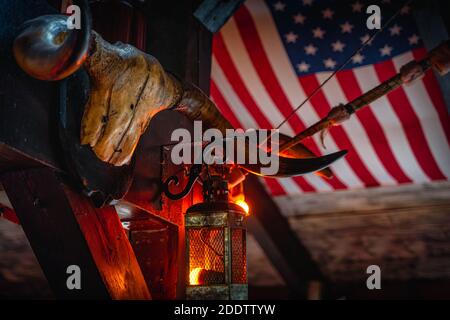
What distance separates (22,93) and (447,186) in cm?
487

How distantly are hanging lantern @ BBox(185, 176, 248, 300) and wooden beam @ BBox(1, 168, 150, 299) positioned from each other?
1.41 feet

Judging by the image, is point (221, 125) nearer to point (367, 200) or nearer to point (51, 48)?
point (51, 48)

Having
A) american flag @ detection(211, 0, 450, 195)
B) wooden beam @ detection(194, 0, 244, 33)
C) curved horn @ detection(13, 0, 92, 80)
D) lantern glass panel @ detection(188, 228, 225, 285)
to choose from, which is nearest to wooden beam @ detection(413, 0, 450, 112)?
american flag @ detection(211, 0, 450, 195)

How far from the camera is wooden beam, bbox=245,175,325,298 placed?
611cm

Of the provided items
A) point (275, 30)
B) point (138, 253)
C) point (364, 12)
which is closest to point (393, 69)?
point (364, 12)

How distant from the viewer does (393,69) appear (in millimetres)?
4289

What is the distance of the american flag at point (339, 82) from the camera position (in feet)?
13.9

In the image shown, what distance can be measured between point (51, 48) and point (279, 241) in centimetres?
525

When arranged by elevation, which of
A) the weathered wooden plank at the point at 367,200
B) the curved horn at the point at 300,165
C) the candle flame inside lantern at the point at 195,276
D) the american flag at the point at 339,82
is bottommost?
the candle flame inside lantern at the point at 195,276

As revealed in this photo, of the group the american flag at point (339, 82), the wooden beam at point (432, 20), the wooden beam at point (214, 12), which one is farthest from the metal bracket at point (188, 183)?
the wooden beam at point (432, 20)

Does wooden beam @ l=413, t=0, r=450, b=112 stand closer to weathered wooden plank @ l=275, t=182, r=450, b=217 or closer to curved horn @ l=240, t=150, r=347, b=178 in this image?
curved horn @ l=240, t=150, r=347, b=178

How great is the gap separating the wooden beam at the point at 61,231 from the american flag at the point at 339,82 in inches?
109

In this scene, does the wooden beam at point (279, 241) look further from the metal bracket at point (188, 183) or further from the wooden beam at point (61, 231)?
the wooden beam at point (61, 231)
